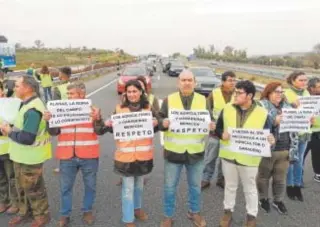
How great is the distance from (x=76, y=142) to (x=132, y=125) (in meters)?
0.73

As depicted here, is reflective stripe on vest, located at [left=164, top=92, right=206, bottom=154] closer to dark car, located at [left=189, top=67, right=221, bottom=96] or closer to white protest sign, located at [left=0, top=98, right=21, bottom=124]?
white protest sign, located at [left=0, top=98, right=21, bottom=124]

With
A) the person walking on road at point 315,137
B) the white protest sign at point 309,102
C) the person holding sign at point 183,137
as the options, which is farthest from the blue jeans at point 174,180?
the person walking on road at point 315,137

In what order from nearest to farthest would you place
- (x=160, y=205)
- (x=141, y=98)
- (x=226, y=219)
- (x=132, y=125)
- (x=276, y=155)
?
1. (x=132, y=125)
2. (x=141, y=98)
3. (x=226, y=219)
4. (x=276, y=155)
5. (x=160, y=205)

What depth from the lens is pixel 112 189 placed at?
18.6 ft

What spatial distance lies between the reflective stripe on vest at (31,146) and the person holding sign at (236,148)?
2.11 meters

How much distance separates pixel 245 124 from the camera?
421cm

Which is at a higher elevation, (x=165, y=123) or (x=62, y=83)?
(x=62, y=83)

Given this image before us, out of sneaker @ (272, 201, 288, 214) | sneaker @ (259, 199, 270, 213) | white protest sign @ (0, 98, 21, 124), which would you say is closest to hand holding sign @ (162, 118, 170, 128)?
white protest sign @ (0, 98, 21, 124)

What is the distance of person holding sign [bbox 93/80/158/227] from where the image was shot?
4180 mm

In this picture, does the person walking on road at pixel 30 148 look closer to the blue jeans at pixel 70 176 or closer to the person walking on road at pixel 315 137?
the blue jeans at pixel 70 176

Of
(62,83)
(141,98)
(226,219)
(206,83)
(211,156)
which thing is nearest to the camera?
(141,98)

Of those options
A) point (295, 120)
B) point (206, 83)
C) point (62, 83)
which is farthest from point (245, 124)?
point (206, 83)

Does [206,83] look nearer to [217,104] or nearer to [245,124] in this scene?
[217,104]

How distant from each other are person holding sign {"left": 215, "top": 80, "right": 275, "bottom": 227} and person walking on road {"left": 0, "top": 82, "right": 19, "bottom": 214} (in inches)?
106
